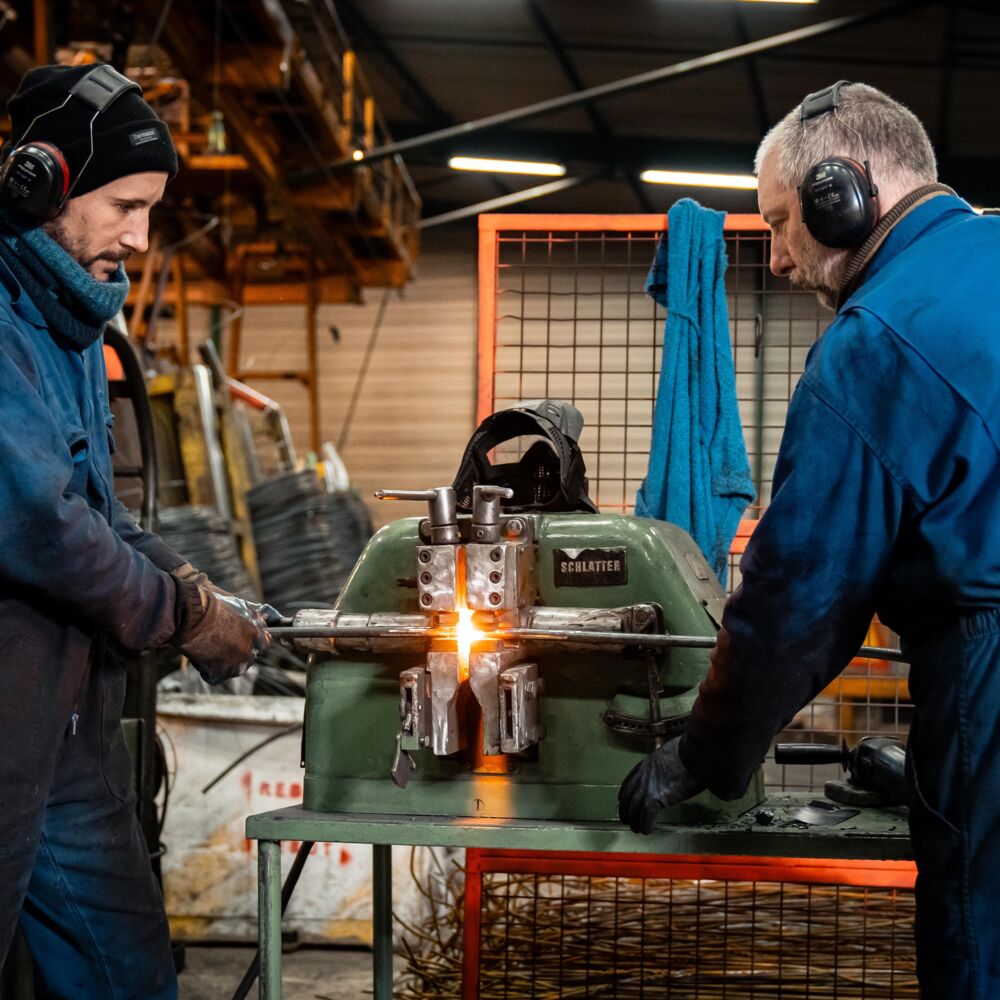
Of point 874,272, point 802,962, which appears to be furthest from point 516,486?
point 802,962

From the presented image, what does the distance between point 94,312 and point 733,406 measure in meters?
1.49

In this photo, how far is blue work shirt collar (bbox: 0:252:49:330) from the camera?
1.90 meters

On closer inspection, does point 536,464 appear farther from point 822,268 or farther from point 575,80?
point 575,80

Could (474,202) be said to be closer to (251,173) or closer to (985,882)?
(251,173)

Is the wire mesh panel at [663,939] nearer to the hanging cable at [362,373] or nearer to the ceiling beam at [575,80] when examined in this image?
the ceiling beam at [575,80]

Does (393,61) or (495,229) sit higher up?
(393,61)

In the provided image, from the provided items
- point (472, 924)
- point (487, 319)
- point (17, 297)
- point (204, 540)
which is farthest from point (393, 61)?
point (17, 297)

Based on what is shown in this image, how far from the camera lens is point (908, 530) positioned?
4.98 feet

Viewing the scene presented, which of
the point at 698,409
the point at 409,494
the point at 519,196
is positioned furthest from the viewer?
the point at 519,196

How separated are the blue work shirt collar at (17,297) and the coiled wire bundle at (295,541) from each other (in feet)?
12.9

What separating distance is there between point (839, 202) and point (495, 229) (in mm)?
1570

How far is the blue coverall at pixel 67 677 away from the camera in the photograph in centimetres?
176

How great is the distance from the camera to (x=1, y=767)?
5.85 feet

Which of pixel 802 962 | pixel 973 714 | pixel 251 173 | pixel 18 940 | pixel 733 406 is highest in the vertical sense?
pixel 251 173
